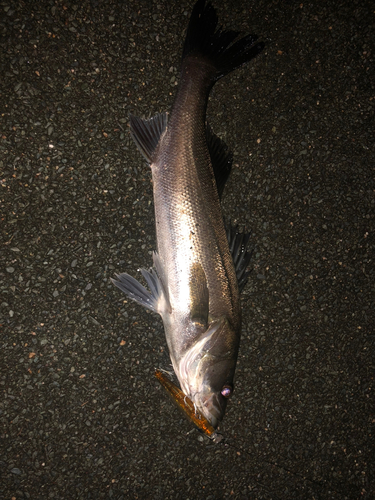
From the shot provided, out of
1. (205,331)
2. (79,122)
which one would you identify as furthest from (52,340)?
(79,122)

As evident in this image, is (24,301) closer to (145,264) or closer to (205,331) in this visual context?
(145,264)

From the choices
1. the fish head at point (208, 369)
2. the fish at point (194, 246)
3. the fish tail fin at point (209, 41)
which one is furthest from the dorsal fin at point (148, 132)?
the fish head at point (208, 369)

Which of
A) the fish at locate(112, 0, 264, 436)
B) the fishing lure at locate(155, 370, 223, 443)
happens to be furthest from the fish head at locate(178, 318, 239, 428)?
the fishing lure at locate(155, 370, 223, 443)

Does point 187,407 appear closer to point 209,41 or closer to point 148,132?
point 148,132

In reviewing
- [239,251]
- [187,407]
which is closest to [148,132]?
Answer: [239,251]

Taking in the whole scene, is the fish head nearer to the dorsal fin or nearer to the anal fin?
the anal fin

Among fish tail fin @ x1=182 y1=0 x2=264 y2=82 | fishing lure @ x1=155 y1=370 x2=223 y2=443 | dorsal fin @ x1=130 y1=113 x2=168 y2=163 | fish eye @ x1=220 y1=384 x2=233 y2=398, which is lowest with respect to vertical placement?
fishing lure @ x1=155 y1=370 x2=223 y2=443
